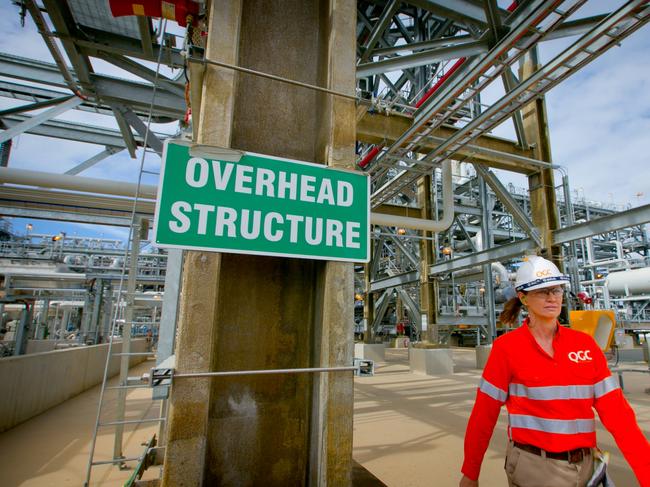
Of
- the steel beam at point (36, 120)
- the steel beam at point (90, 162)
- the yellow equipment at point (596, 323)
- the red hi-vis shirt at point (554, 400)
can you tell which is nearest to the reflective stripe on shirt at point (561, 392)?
the red hi-vis shirt at point (554, 400)

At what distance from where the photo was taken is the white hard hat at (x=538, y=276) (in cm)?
210

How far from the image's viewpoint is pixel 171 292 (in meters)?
3.87

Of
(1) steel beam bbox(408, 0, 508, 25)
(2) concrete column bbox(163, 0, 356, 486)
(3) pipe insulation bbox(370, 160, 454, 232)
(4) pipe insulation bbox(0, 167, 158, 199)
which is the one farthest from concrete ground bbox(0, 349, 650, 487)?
(1) steel beam bbox(408, 0, 508, 25)

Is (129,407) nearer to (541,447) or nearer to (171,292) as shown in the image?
(171,292)

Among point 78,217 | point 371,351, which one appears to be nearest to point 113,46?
point 78,217

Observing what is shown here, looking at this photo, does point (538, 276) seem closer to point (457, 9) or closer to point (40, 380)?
point (457, 9)

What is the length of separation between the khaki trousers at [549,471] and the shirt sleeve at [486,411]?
7.6 inches

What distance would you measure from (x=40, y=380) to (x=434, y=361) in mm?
10617

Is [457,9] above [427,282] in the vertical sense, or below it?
above

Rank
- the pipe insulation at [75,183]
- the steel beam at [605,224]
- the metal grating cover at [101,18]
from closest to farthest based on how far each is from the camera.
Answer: the pipe insulation at [75,183]
the metal grating cover at [101,18]
the steel beam at [605,224]

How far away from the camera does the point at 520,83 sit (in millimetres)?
6215

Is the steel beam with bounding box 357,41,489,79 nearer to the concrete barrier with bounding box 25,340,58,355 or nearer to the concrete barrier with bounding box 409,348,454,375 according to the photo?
the concrete barrier with bounding box 409,348,454,375

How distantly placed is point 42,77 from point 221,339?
9.01m

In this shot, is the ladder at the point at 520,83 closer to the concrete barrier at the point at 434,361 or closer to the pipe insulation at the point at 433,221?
the pipe insulation at the point at 433,221
